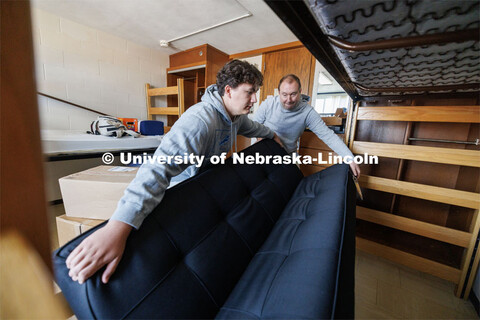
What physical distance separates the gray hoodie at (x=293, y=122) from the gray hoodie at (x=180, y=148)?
624 mm

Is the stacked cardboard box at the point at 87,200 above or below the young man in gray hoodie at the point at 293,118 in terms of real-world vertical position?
below

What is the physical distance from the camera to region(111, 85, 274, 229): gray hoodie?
0.58m

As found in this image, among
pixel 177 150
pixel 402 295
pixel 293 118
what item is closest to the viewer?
pixel 177 150

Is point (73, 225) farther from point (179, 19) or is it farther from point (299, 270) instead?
point (179, 19)

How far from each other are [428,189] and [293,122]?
1.02 metres

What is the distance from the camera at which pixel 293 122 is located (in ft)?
5.77

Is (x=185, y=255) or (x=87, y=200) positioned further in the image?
(x=87, y=200)

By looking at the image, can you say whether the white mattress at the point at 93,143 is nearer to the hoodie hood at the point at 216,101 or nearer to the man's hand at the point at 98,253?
the hoodie hood at the point at 216,101

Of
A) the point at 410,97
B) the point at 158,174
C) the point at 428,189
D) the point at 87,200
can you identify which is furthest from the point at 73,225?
the point at 410,97

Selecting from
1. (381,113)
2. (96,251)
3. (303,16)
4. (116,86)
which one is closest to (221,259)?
(96,251)

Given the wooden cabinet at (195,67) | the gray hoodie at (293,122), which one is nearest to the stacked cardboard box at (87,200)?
the gray hoodie at (293,122)

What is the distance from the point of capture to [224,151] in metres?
1.20

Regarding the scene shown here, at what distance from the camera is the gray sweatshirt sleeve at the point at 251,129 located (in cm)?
137

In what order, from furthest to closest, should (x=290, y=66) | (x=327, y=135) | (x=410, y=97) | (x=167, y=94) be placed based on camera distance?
(x=167, y=94) → (x=290, y=66) → (x=327, y=135) → (x=410, y=97)
